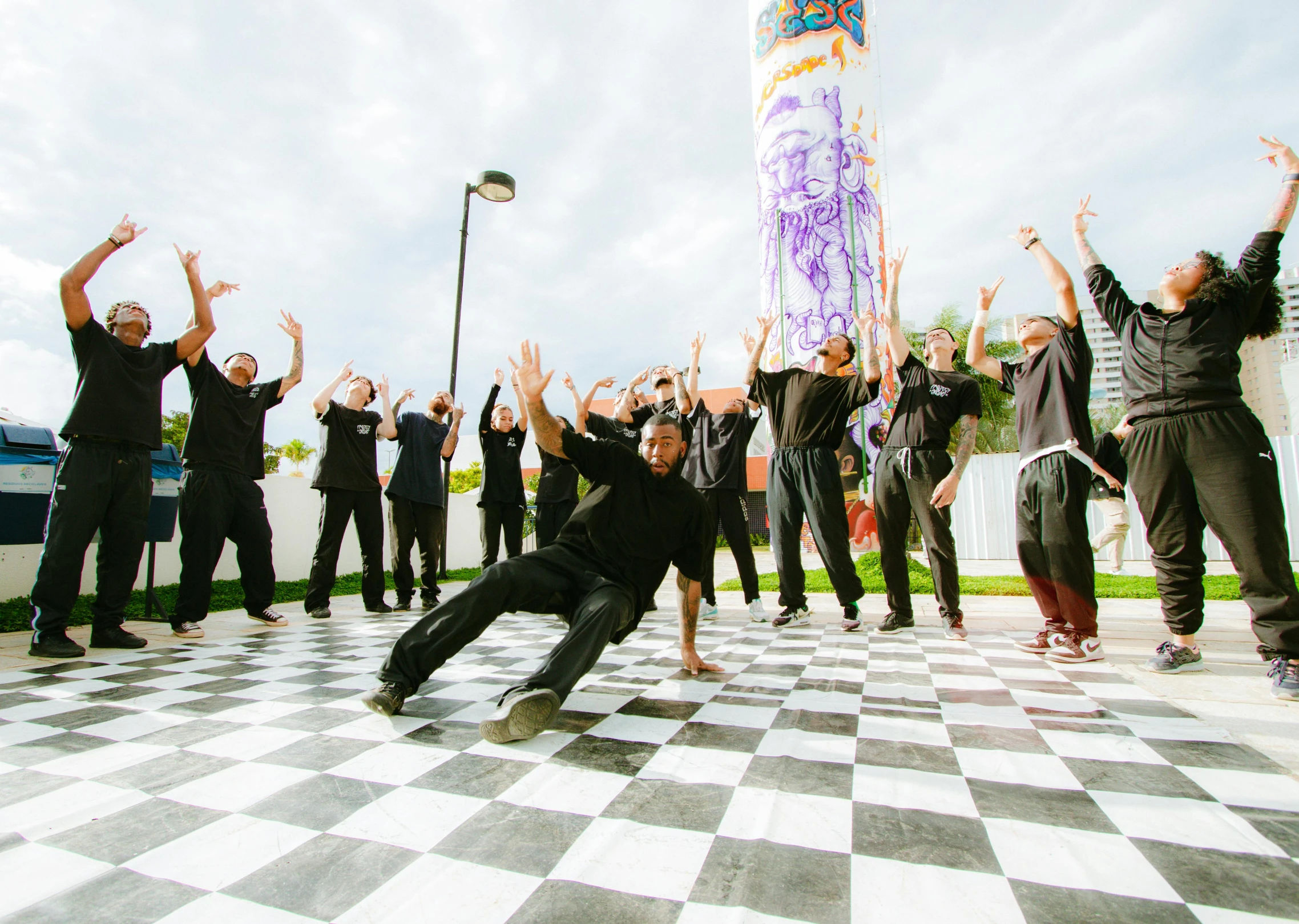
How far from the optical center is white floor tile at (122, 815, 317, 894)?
3.53 ft

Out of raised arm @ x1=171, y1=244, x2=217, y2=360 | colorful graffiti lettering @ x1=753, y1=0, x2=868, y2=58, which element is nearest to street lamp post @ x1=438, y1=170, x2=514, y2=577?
raised arm @ x1=171, y1=244, x2=217, y2=360

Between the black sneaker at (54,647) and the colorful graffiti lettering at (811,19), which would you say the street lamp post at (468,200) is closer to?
the black sneaker at (54,647)

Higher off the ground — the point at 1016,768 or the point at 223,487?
the point at 223,487

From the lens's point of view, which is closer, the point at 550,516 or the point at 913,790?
the point at 913,790

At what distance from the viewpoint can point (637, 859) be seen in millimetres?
1130

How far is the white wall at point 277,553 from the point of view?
4.81m

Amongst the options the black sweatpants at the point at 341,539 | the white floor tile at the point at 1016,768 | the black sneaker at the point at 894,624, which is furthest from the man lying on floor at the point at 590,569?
the black sweatpants at the point at 341,539

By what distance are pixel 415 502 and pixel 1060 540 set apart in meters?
4.50

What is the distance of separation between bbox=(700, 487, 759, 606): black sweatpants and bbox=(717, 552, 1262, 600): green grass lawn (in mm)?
235

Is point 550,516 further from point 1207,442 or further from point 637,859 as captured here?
point 1207,442

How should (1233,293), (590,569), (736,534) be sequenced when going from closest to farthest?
(590,569), (1233,293), (736,534)

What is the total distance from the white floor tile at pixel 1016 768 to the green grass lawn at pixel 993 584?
270cm

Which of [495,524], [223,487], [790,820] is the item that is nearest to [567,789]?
[790,820]

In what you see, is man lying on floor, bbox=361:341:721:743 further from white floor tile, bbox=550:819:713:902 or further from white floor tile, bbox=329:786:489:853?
white floor tile, bbox=550:819:713:902
